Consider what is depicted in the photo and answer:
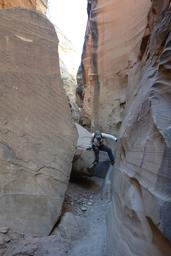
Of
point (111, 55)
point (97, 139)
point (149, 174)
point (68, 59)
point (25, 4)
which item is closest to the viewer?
point (149, 174)

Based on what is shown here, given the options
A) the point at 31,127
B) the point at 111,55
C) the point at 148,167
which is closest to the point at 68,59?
the point at 111,55

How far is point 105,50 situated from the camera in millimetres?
7465

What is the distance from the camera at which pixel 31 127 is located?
3975 millimetres

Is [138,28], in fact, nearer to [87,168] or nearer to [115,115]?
[115,115]

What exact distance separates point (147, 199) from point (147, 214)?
0.09m

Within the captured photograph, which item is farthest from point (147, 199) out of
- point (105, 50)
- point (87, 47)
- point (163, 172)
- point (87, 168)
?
point (87, 47)

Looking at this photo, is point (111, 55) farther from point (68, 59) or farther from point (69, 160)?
point (68, 59)

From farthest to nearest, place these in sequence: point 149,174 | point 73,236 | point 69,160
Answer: point 69,160, point 73,236, point 149,174

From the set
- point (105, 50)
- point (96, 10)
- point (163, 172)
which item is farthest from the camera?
point (96, 10)

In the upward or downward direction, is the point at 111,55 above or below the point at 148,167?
above

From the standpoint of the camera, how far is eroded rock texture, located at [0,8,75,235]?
3.66 m

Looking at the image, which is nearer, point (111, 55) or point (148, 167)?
point (148, 167)

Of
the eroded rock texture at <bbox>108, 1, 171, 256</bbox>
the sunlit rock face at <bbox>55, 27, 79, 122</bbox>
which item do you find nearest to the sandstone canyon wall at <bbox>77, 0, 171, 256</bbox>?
the eroded rock texture at <bbox>108, 1, 171, 256</bbox>

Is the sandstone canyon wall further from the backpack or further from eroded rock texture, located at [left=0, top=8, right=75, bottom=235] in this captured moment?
the backpack
